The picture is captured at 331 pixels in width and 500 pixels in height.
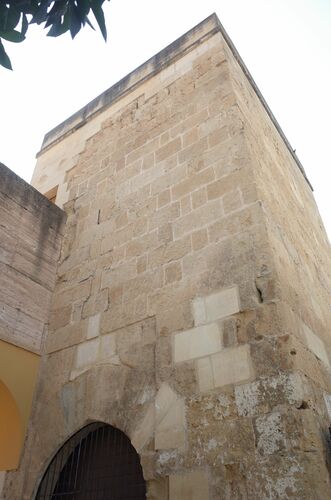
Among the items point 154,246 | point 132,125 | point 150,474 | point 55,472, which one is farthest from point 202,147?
point 55,472

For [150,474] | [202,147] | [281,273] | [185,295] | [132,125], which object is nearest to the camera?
[150,474]

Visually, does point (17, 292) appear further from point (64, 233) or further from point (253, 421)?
point (253, 421)

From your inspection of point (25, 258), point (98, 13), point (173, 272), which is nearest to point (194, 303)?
point (173, 272)

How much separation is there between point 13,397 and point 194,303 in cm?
160

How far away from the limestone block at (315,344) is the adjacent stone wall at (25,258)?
218 cm

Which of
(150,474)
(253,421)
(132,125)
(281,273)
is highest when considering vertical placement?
(132,125)

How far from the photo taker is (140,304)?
2994 mm

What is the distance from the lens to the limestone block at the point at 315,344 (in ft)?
8.17

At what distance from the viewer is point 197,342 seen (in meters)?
2.51

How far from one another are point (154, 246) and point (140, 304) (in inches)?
20.0

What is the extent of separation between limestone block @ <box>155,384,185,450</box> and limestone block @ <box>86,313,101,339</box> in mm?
842

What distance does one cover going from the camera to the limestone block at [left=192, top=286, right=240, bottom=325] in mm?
2475

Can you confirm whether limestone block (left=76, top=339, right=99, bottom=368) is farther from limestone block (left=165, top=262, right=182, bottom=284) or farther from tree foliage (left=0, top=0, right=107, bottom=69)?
tree foliage (left=0, top=0, right=107, bottom=69)

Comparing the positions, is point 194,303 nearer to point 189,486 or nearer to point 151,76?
point 189,486
